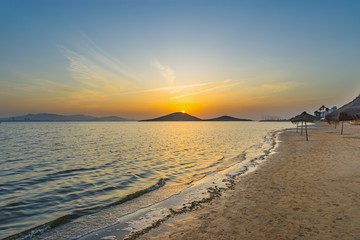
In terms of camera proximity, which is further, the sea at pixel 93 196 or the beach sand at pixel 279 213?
the sea at pixel 93 196

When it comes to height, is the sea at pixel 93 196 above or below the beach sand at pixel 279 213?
below

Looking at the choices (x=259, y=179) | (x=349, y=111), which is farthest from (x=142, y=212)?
(x=349, y=111)

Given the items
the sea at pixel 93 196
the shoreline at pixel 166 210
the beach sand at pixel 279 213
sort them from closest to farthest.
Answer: the beach sand at pixel 279 213, the shoreline at pixel 166 210, the sea at pixel 93 196

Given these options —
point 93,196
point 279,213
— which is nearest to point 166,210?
point 279,213

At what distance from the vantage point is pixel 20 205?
8203 millimetres

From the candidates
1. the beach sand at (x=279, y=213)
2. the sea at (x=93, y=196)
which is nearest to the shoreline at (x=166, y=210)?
the sea at (x=93, y=196)

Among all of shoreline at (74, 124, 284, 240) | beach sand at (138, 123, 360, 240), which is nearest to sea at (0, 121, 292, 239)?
shoreline at (74, 124, 284, 240)

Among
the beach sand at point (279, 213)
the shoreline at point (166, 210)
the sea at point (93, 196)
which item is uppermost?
the beach sand at point (279, 213)

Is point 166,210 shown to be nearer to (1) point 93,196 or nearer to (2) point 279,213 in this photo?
(2) point 279,213

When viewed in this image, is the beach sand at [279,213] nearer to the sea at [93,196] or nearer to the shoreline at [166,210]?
the shoreline at [166,210]

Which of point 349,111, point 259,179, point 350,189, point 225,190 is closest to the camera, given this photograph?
point 350,189

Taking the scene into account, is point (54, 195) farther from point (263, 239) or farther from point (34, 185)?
point (263, 239)

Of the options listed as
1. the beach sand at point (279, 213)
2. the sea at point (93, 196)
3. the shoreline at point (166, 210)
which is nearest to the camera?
the beach sand at point (279, 213)

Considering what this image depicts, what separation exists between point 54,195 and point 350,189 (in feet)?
41.4
